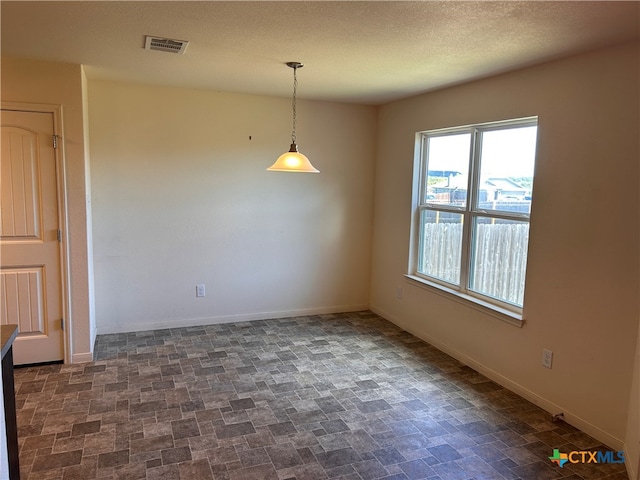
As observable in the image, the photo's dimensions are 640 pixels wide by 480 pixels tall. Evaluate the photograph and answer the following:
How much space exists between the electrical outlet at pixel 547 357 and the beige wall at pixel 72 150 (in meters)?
3.54

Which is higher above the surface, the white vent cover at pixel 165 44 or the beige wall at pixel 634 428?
the white vent cover at pixel 165 44

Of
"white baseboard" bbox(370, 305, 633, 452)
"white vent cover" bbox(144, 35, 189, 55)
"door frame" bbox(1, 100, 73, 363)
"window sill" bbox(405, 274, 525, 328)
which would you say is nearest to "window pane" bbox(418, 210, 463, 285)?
"window sill" bbox(405, 274, 525, 328)

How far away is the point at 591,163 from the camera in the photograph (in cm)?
281

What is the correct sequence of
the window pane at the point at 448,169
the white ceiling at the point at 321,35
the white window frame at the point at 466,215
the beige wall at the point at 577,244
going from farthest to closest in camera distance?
the window pane at the point at 448,169
the white window frame at the point at 466,215
the beige wall at the point at 577,244
the white ceiling at the point at 321,35

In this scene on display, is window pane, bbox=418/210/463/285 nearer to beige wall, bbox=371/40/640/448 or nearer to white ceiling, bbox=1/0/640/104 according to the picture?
beige wall, bbox=371/40/640/448

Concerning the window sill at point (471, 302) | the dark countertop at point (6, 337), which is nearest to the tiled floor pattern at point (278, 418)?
the window sill at point (471, 302)

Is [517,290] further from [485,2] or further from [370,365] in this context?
[485,2]

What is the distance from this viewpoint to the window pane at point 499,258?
3.45m

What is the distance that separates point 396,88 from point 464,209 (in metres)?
1.27

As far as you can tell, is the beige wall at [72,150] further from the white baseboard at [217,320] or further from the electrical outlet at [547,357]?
the electrical outlet at [547,357]

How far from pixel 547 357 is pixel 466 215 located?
1.37 meters

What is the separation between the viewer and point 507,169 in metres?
3.56

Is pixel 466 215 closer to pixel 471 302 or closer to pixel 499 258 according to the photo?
pixel 499 258

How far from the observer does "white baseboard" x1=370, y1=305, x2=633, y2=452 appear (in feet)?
9.04
